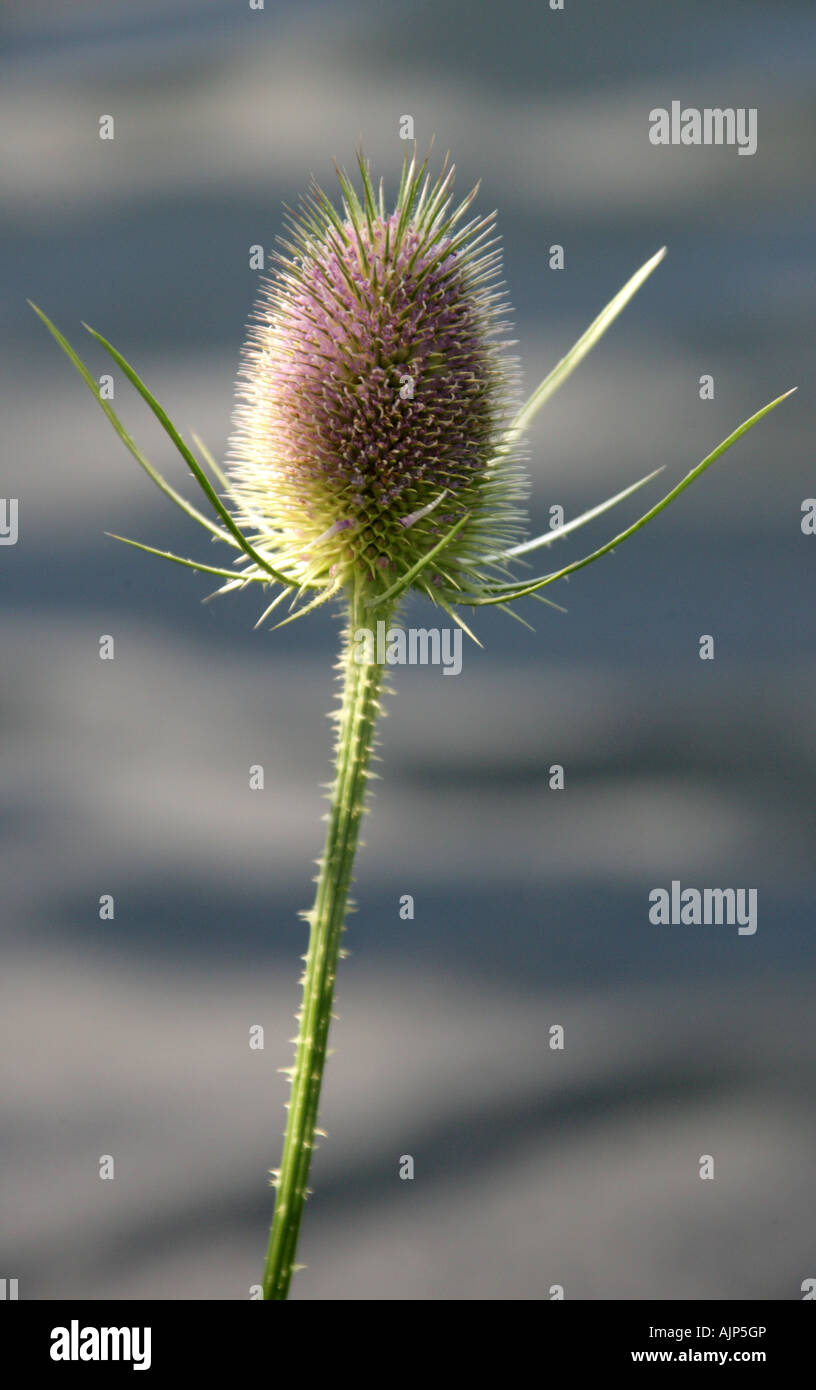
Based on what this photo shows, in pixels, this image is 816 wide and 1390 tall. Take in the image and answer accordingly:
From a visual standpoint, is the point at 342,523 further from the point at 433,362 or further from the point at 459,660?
the point at 459,660

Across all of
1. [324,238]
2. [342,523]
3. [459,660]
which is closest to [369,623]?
[342,523]

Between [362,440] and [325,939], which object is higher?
[362,440]

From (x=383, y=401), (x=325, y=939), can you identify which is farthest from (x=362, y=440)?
(x=325, y=939)

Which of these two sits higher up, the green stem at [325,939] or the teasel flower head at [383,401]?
the teasel flower head at [383,401]

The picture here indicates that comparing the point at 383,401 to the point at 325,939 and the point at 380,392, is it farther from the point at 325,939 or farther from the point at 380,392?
the point at 325,939

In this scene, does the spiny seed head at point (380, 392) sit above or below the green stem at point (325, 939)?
above

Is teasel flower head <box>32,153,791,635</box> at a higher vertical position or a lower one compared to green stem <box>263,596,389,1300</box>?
higher
